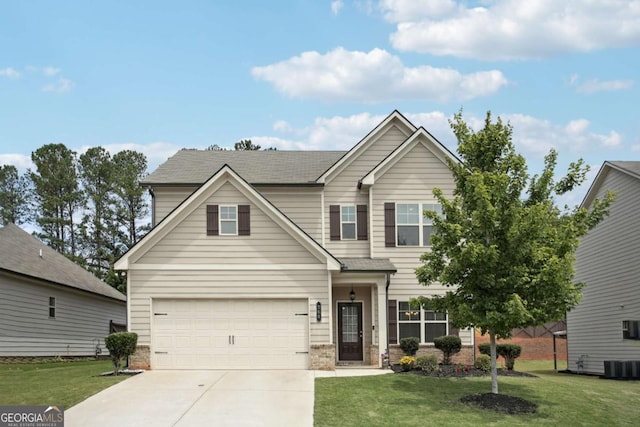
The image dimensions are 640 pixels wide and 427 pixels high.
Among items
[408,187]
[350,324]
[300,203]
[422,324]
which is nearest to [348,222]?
[300,203]

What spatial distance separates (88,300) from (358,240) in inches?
644

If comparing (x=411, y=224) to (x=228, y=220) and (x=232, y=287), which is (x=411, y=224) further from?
(x=232, y=287)

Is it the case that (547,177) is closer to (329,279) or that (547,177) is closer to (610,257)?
(329,279)

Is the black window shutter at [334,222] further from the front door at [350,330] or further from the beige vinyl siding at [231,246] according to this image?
the beige vinyl siding at [231,246]

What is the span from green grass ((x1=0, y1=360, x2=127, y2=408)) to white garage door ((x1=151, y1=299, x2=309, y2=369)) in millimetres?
2295

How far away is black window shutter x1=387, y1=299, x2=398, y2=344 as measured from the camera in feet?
81.8

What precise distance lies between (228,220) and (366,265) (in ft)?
16.0

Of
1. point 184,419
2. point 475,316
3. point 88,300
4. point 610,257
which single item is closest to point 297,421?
point 184,419

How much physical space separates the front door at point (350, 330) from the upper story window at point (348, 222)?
8.16 ft

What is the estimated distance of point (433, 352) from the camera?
25.0 meters

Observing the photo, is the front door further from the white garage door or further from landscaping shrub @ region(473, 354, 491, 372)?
landscaping shrub @ region(473, 354, 491, 372)

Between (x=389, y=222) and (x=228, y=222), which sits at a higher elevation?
(x=389, y=222)

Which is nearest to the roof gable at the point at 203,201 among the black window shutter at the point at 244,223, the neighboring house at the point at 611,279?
the black window shutter at the point at 244,223

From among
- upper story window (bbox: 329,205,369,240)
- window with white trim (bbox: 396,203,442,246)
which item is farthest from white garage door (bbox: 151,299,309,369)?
window with white trim (bbox: 396,203,442,246)
